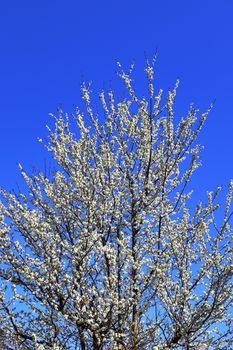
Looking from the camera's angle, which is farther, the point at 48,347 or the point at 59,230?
the point at 59,230

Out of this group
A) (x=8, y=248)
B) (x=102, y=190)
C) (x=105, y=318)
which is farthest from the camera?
(x=102, y=190)

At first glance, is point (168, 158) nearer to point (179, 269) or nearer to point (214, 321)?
point (179, 269)

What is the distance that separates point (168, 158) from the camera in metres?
9.66

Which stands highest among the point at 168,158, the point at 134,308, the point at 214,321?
the point at 168,158

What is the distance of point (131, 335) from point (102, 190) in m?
2.74

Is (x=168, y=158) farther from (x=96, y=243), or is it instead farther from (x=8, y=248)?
(x=8, y=248)

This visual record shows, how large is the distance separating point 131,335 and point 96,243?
163 centimetres

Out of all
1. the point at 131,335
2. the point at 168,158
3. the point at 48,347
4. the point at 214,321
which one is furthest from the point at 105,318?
the point at 168,158

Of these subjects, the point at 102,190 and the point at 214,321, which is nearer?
the point at 214,321

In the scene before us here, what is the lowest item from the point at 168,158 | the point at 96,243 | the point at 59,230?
the point at 96,243

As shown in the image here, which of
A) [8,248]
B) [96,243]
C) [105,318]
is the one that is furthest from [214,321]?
[8,248]

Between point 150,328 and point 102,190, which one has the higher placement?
point 102,190

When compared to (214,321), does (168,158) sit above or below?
above

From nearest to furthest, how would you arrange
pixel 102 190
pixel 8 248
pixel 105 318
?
pixel 105 318 → pixel 8 248 → pixel 102 190
